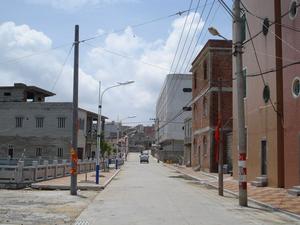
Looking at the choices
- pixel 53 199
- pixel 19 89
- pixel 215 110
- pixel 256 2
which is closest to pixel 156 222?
pixel 53 199

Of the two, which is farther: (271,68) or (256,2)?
(256,2)

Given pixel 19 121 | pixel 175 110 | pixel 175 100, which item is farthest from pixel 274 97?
pixel 175 100

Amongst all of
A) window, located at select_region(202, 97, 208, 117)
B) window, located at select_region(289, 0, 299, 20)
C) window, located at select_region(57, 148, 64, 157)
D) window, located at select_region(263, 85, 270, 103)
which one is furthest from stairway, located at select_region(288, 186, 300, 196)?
window, located at select_region(57, 148, 64, 157)

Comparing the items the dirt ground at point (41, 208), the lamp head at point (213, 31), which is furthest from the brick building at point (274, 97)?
the dirt ground at point (41, 208)

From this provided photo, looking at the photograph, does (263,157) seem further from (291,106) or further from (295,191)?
(295,191)

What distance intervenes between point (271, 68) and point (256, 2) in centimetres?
503

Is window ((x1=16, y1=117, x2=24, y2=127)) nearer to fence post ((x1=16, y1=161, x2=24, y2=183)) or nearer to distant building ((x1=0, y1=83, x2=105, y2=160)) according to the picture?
distant building ((x1=0, y1=83, x2=105, y2=160))

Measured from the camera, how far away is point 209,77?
52.2 metres

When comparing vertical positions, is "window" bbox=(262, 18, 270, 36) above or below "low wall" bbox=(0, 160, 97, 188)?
above

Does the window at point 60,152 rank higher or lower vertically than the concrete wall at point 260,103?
lower

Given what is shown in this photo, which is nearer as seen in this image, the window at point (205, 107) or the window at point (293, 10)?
the window at point (293, 10)

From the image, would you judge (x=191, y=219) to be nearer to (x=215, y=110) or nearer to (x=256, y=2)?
(x=256, y=2)

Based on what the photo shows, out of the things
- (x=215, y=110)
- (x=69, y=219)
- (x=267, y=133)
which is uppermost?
(x=215, y=110)

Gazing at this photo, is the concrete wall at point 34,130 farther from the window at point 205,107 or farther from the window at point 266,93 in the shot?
the window at point 266,93
